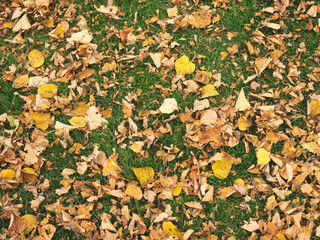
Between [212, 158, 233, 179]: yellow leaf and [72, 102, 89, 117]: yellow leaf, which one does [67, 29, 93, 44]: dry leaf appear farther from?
[212, 158, 233, 179]: yellow leaf

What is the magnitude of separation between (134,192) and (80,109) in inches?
36.9

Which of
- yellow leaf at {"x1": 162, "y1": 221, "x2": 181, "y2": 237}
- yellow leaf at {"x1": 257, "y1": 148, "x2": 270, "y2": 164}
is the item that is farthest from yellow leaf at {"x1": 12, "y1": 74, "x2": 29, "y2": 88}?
yellow leaf at {"x1": 257, "y1": 148, "x2": 270, "y2": 164}

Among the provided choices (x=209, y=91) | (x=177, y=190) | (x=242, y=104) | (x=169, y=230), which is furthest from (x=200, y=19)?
(x=169, y=230)

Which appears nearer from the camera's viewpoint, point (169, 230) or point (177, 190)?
point (169, 230)

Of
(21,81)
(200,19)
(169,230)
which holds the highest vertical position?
(200,19)

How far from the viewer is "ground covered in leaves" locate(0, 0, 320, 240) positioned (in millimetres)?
2219

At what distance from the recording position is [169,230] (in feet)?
6.97

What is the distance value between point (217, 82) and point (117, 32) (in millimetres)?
1184

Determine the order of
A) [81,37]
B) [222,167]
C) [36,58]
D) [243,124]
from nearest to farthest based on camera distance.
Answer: [222,167] → [243,124] → [36,58] → [81,37]

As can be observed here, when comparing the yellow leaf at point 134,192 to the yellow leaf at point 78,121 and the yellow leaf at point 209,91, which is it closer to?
the yellow leaf at point 78,121

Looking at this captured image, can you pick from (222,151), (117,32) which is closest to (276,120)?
(222,151)

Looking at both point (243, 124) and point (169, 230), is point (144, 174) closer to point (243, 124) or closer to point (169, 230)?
point (169, 230)

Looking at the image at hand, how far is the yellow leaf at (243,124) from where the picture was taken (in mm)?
2539

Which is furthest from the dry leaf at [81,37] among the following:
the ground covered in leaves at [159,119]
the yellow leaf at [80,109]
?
the yellow leaf at [80,109]
